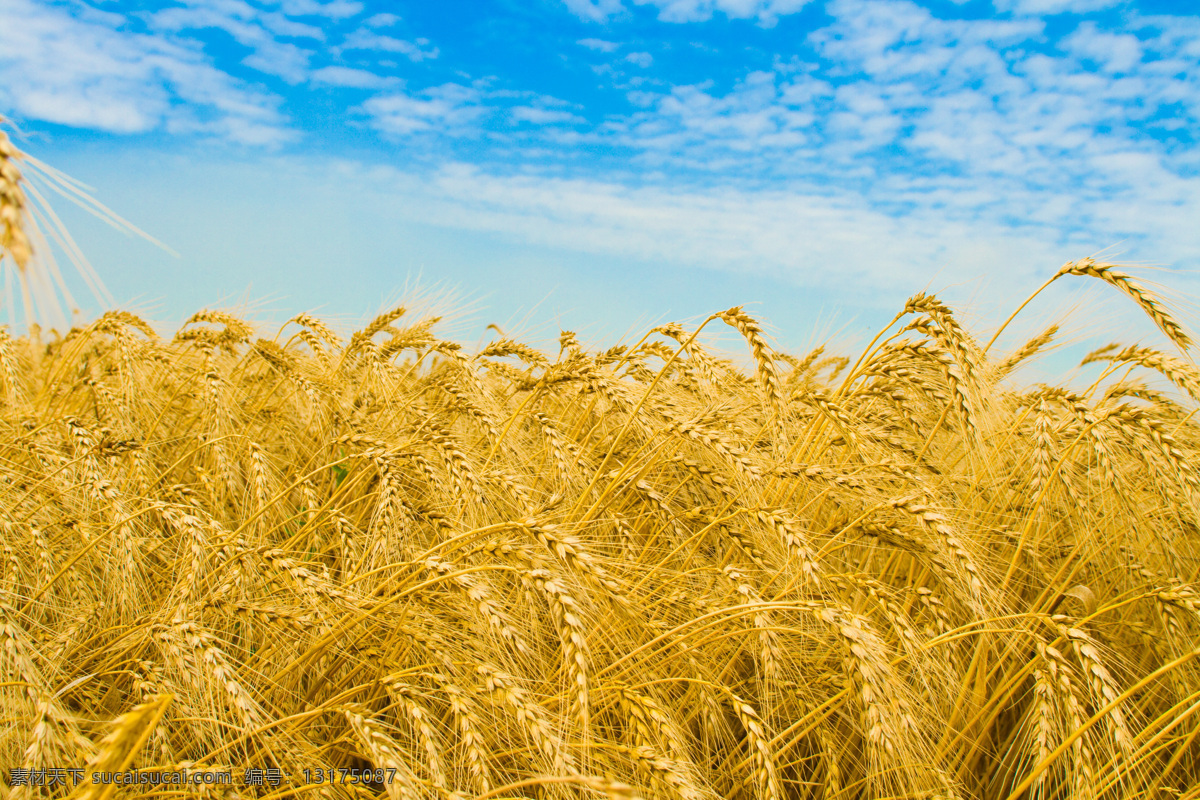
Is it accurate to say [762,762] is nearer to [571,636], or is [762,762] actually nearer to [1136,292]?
[571,636]

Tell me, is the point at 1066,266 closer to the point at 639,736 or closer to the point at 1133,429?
the point at 1133,429

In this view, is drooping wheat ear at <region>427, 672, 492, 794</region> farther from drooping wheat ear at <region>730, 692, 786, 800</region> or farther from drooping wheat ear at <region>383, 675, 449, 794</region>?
drooping wheat ear at <region>730, 692, 786, 800</region>

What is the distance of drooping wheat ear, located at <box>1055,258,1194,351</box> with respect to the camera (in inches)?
89.7

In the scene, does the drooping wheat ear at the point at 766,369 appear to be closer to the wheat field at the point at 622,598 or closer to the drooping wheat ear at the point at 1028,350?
the wheat field at the point at 622,598

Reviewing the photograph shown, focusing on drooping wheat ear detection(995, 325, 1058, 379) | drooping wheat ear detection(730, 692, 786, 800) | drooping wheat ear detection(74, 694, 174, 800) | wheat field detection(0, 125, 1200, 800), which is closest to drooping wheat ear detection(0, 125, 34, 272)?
wheat field detection(0, 125, 1200, 800)

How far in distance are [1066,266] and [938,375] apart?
0.64 m

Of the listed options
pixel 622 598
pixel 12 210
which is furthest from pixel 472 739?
pixel 12 210

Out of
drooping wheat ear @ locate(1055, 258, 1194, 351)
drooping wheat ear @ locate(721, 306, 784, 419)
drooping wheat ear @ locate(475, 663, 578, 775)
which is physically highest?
drooping wheat ear @ locate(1055, 258, 1194, 351)

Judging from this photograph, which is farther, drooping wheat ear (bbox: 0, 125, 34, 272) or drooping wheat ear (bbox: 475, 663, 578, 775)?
drooping wheat ear (bbox: 475, 663, 578, 775)

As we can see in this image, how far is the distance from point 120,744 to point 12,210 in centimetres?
80

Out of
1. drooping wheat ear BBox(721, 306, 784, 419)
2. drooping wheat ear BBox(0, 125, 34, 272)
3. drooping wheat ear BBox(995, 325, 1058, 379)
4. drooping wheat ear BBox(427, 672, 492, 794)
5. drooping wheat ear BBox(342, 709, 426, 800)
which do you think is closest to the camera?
drooping wheat ear BBox(0, 125, 34, 272)

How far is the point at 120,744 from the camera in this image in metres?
0.99

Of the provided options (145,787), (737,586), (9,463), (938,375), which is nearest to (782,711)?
(737,586)

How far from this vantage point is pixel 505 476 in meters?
2.39
